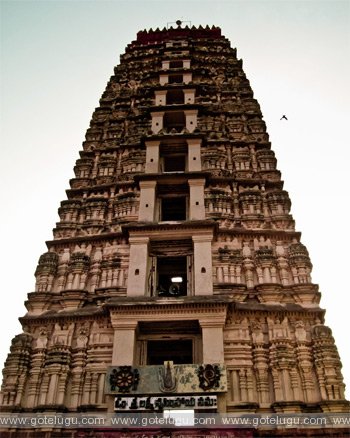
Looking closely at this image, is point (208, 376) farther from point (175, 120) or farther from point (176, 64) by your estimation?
point (176, 64)

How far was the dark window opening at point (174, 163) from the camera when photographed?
1903 centimetres

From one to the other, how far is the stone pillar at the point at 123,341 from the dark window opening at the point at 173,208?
→ 202 inches

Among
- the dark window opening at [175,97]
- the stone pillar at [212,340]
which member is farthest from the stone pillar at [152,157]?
the stone pillar at [212,340]

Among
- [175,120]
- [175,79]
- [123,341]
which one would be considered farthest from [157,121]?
[123,341]

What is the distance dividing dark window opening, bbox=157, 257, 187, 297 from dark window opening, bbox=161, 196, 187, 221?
2.05 metres

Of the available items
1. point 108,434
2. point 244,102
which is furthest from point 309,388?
point 244,102

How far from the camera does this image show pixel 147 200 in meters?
16.5

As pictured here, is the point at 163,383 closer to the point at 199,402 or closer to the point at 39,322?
the point at 199,402

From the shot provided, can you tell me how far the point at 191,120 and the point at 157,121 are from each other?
138 cm

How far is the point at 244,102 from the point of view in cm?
2223

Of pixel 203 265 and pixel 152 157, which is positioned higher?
pixel 152 157

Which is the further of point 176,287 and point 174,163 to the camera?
point 174,163

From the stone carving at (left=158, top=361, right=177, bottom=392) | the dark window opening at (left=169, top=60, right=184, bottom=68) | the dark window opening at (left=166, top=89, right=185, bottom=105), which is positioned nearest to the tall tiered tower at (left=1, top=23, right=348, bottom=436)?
the stone carving at (left=158, top=361, right=177, bottom=392)

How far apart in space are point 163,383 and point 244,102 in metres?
14.1
